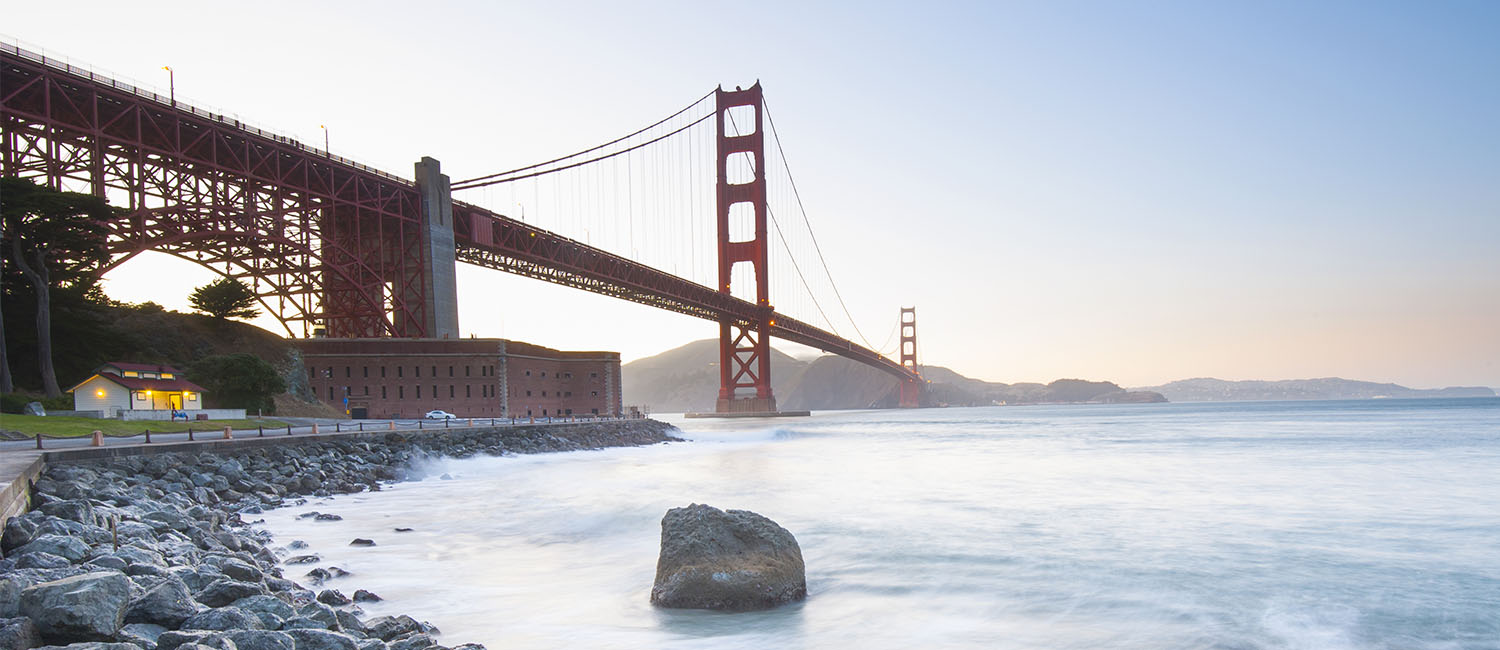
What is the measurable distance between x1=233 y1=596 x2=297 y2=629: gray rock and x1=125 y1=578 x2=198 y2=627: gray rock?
28 centimetres

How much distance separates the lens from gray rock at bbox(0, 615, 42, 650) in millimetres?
4445

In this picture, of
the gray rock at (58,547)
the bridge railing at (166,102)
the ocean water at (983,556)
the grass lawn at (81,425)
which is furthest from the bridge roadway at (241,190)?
the gray rock at (58,547)

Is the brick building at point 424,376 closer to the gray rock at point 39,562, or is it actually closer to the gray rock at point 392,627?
the gray rock at point 39,562

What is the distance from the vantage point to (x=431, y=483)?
2136cm

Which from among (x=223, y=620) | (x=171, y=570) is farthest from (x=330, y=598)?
(x=223, y=620)

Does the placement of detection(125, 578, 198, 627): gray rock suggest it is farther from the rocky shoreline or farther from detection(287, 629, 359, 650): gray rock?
detection(287, 629, 359, 650): gray rock

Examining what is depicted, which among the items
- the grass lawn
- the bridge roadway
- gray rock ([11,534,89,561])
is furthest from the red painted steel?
gray rock ([11,534,89,561])

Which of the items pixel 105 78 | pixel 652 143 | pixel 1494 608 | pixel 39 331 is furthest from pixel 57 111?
pixel 652 143

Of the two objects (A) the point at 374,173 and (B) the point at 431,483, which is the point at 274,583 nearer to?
(B) the point at 431,483

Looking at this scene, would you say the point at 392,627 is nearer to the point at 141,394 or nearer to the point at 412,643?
the point at 412,643

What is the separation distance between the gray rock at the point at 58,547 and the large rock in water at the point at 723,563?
449cm

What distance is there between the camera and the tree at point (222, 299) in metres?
39.1

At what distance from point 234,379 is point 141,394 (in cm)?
445

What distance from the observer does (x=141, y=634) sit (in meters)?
4.96
